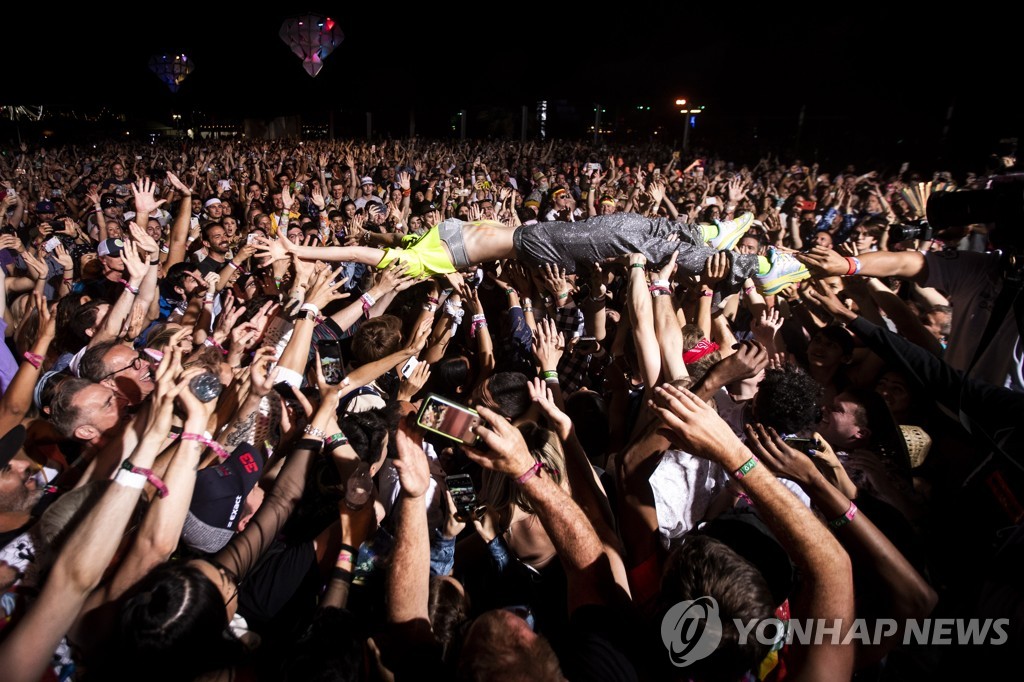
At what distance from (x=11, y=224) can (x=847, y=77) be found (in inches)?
1011

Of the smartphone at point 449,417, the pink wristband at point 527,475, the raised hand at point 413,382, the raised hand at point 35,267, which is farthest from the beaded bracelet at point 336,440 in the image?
the raised hand at point 35,267

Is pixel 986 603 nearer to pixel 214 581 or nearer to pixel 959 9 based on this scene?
A: pixel 214 581

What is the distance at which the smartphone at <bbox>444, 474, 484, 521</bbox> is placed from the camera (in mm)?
2080

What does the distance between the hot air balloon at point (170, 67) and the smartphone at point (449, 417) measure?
28.4m

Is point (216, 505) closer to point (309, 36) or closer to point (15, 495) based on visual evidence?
point (15, 495)

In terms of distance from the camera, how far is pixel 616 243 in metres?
3.57

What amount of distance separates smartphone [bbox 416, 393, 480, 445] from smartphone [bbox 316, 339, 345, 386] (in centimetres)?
149

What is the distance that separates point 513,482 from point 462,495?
22cm

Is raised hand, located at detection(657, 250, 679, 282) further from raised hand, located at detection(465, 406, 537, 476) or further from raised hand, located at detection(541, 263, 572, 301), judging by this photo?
raised hand, located at detection(465, 406, 537, 476)

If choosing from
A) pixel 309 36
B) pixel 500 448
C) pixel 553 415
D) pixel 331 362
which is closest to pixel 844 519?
pixel 553 415

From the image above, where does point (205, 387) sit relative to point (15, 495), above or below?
above

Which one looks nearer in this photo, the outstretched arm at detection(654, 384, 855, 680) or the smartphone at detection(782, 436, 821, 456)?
the outstretched arm at detection(654, 384, 855, 680)

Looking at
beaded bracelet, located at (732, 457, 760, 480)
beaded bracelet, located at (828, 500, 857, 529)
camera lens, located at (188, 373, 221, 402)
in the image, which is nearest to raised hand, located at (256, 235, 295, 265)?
camera lens, located at (188, 373, 221, 402)

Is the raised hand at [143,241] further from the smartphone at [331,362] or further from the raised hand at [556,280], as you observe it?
the raised hand at [556,280]
